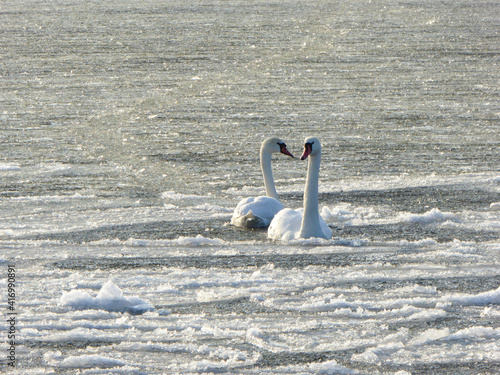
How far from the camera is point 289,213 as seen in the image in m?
9.04

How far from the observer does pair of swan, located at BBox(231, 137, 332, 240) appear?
8.61 metres

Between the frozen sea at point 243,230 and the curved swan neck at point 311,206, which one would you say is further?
the curved swan neck at point 311,206

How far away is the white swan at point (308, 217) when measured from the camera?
8562 mm

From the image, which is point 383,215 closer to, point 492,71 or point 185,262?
point 185,262

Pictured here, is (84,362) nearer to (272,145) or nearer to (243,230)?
(243,230)

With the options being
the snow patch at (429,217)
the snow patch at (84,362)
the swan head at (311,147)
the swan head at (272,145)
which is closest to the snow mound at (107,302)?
the snow patch at (84,362)

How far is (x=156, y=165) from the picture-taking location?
12500 millimetres

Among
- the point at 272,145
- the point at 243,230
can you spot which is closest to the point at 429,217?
the point at 272,145

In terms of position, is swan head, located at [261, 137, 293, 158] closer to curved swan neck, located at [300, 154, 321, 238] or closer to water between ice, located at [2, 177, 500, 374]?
water between ice, located at [2, 177, 500, 374]

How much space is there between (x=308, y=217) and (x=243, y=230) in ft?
3.52

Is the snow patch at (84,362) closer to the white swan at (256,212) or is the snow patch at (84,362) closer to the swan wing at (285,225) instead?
the swan wing at (285,225)

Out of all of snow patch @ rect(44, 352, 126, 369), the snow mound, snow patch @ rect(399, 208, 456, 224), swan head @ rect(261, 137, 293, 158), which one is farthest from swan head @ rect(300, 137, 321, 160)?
snow patch @ rect(44, 352, 126, 369)

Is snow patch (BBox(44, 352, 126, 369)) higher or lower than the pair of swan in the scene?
lower

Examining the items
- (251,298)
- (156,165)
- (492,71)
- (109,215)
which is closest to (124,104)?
(156,165)
